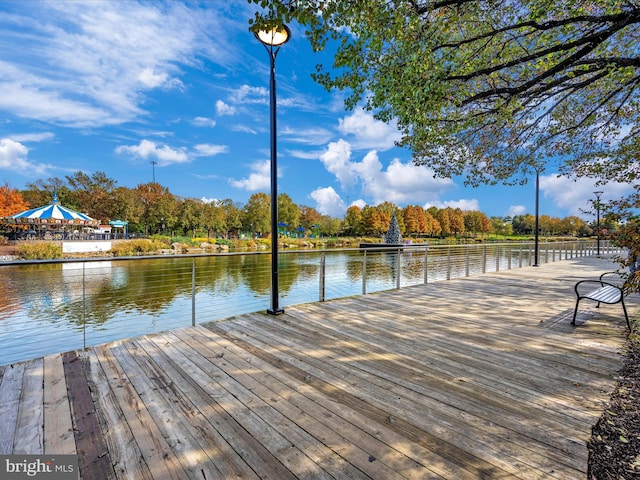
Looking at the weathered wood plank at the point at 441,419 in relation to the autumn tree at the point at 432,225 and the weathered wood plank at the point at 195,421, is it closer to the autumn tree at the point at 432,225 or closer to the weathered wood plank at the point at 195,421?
the weathered wood plank at the point at 195,421

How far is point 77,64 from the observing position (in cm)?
1664

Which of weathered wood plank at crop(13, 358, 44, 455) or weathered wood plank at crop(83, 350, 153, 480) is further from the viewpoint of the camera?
weathered wood plank at crop(13, 358, 44, 455)

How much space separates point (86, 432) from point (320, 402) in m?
1.17

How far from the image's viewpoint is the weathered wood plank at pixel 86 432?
1146 millimetres

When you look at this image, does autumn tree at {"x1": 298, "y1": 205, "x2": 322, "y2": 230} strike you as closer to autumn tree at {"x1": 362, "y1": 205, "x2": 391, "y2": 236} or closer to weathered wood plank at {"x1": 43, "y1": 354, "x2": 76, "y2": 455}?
autumn tree at {"x1": 362, "y1": 205, "x2": 391, "y2": 236}

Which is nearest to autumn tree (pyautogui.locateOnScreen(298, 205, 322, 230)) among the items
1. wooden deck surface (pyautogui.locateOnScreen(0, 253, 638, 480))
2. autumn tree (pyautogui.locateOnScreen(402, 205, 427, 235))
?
autumn tree (pyautogui.locateOnScreen(402, 205, 427, 235))

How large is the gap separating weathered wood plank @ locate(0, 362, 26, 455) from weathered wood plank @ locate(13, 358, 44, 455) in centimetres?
2

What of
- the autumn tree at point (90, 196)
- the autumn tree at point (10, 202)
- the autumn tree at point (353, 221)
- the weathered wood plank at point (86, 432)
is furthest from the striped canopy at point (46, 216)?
the autumn tree at point (353, 221)

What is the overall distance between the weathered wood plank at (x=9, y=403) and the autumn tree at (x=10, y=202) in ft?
121

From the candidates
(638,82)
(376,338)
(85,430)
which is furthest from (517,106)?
(85,430)

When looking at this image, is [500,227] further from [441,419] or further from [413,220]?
[441,419]

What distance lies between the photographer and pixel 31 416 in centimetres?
150

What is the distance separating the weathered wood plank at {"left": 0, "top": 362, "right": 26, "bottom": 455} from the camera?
4.31ft

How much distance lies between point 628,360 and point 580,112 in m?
5.00
